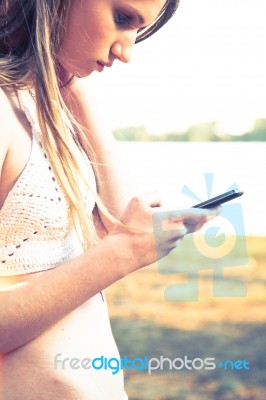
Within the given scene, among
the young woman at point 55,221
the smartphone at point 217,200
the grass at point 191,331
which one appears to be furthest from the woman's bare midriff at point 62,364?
the grass at point 191,331

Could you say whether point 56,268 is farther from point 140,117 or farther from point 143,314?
point 143,314

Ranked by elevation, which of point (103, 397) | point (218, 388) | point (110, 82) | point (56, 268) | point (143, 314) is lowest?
point (218, 388)

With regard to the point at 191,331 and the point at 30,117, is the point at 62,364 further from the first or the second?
the point at 191,331

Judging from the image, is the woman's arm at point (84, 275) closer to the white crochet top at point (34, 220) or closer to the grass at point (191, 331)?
the white crochet top at point (34, 220)

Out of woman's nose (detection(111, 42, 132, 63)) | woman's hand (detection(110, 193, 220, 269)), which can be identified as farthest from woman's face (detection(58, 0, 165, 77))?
woman's hand (detection(110, 193, 220, 269))

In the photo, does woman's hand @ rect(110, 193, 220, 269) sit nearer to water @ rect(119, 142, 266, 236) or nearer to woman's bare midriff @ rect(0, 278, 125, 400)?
woman's bare midriff @ rect(0, 278, 125, 400)

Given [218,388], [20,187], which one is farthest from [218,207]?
[218,388]

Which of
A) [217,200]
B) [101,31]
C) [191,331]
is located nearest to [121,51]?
[101,31]

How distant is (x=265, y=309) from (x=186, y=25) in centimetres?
111

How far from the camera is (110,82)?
3.91 feet

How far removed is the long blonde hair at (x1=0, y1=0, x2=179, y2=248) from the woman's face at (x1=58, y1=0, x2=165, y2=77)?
0.04ft

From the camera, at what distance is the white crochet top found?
688 millimetres

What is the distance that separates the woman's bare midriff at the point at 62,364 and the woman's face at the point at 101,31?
24 centimetres

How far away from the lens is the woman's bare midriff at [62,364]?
696 mm
